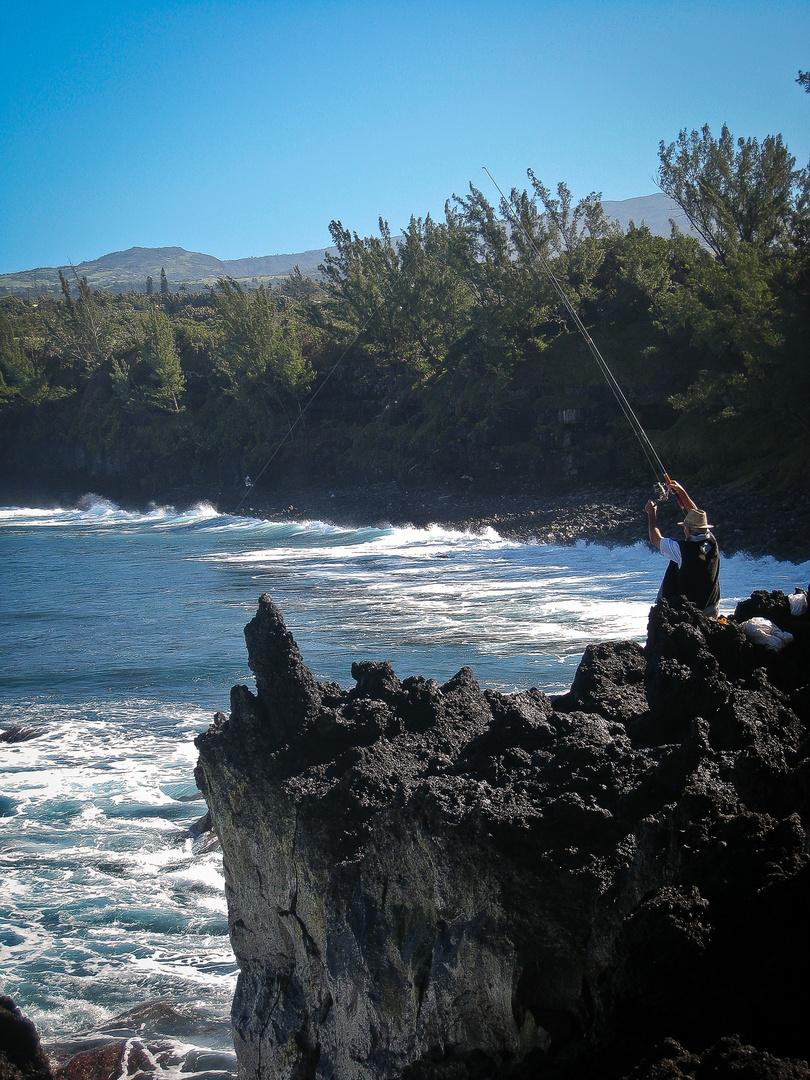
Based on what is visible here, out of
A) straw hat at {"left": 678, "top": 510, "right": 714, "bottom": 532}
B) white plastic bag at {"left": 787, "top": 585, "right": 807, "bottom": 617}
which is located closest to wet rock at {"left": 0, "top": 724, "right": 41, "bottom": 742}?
straw hat at {"left": 678, "top": 510, "right": 714, "bottom": 532}

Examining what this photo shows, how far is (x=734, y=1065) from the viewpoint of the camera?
6.46 feet

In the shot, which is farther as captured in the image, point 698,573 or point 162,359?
point 162,359

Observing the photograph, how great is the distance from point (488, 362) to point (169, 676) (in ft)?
81.5

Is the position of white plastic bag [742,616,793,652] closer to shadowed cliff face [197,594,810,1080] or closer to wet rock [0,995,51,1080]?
shadowed cliff face [197,594,810,1080]

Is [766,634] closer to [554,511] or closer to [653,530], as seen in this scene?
[653,530]

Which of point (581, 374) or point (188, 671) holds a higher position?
point (581, 374)

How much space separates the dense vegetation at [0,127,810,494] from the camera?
2431 cm

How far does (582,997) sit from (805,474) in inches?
836

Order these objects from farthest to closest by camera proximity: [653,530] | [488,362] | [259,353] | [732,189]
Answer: [259,353] < [488,362] < [732,189] < [653,530]

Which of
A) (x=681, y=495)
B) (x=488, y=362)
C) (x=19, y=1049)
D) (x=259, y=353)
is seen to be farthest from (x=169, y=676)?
(x=259, y=353)

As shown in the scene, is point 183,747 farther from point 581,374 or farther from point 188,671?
point 581,374

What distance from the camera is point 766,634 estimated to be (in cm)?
492

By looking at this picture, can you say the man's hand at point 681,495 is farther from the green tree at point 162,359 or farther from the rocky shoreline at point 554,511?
the green tree at point 162,359

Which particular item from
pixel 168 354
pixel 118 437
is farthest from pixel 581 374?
pixel 118 437
